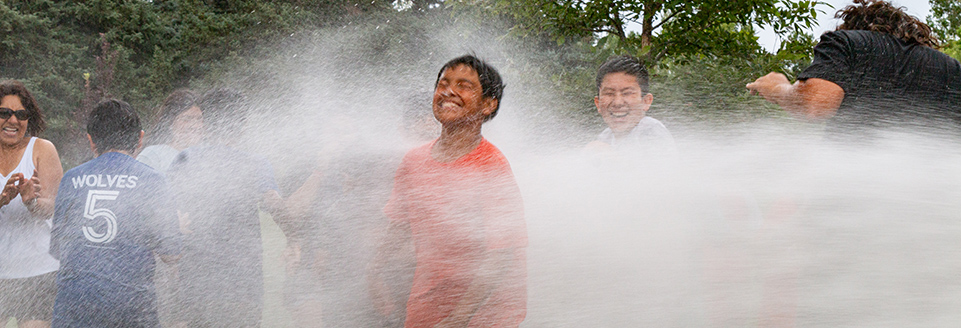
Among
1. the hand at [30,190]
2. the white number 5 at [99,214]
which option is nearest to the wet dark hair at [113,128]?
the white number 5 at [99,214]

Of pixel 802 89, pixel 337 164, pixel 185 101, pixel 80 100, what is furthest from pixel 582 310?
pixel 80 100

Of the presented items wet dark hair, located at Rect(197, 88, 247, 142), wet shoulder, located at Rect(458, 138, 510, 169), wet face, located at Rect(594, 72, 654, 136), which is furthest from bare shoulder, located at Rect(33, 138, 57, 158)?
wet face, located at Rect(594, 72, 654, 136)

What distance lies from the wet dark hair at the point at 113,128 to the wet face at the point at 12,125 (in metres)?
0.78

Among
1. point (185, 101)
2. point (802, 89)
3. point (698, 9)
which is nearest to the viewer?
point (802, 89)

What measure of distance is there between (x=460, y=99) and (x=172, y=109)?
2.06 metres

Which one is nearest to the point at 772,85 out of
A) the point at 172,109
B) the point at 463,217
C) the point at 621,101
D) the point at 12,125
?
the point at 621,101

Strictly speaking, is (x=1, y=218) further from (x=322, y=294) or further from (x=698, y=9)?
A: (x=698, y=9)

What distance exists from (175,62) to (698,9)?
2060 centimetres

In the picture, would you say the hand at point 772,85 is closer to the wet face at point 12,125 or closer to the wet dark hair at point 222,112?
the wet dark hair at point 222,112

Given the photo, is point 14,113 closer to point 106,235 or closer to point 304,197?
point 106,235

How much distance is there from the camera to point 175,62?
74.6ft

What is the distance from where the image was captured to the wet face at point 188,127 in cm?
404

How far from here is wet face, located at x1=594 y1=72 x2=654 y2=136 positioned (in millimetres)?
3453

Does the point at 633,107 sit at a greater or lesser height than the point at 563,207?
greater
